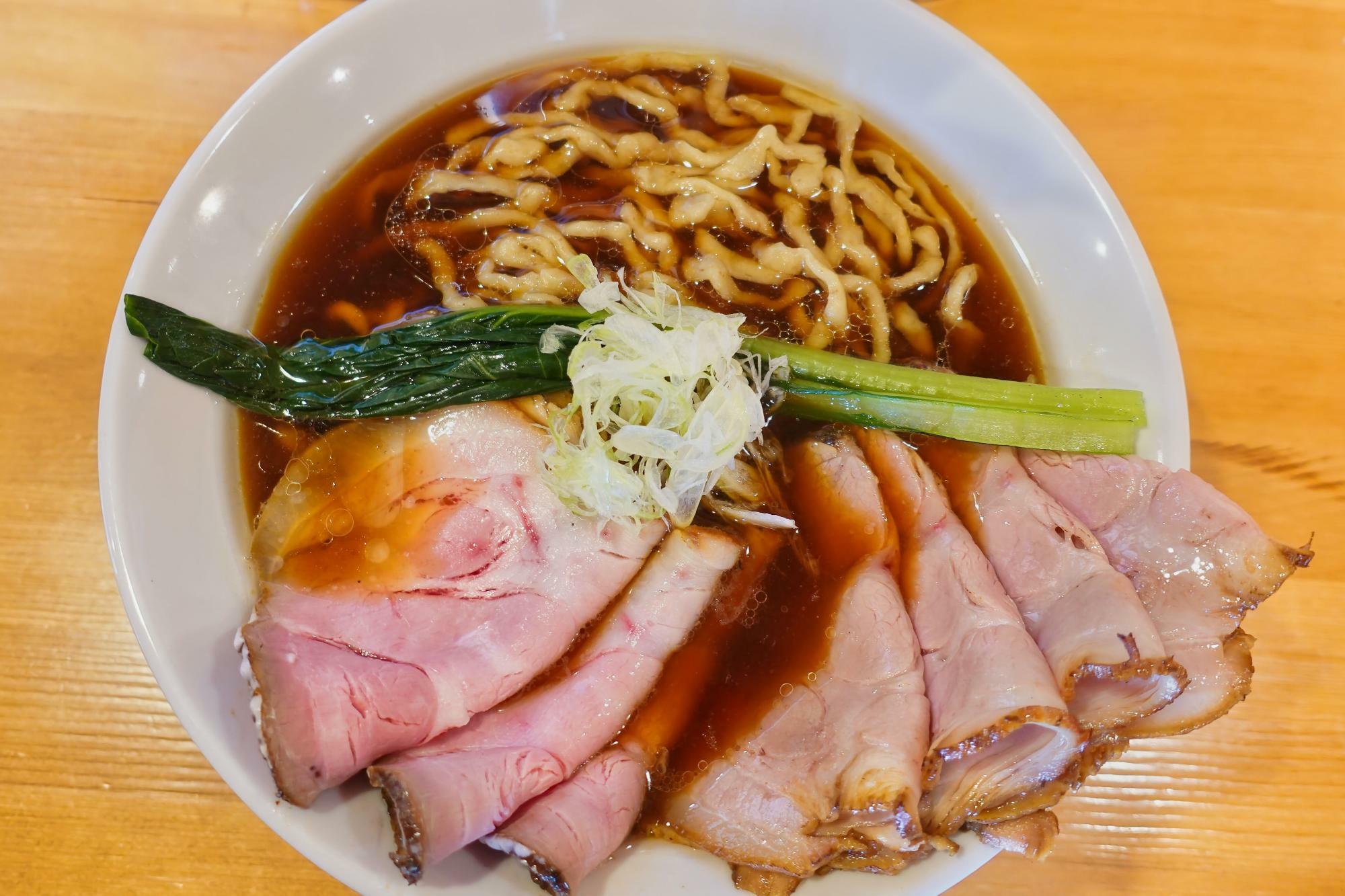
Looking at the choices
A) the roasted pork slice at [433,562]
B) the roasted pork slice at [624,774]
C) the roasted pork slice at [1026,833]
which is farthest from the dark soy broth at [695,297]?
the roasted pork slice at [1026,833]

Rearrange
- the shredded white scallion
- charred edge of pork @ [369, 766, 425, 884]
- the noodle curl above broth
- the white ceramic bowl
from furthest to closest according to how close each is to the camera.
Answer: the noodle curl above broth → the shredded white scallion → the white ceramic bowl → charred edge of pork @ [369, 766, 425, 884]

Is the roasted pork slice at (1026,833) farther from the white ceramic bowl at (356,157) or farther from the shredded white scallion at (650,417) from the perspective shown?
the shredded white scallion at (650,417)

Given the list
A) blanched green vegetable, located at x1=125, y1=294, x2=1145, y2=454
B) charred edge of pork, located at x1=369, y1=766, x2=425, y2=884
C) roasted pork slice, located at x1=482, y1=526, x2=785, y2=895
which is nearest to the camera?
charred edge of pork, located at x1=369, y1=766, x2=425, y2=884

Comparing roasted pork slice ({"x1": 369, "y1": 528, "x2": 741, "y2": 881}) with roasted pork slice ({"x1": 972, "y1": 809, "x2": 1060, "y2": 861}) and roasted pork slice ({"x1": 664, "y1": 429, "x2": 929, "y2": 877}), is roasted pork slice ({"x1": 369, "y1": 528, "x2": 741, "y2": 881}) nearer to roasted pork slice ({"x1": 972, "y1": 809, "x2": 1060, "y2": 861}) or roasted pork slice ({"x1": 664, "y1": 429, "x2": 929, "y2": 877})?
roasted pork slice ({"x1": 664, "y1": 429, "x2": 929, "y2": 877})

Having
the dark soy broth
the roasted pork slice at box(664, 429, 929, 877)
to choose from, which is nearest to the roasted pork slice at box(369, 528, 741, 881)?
the dark soy broth

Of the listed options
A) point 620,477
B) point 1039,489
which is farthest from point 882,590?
point 620,477
